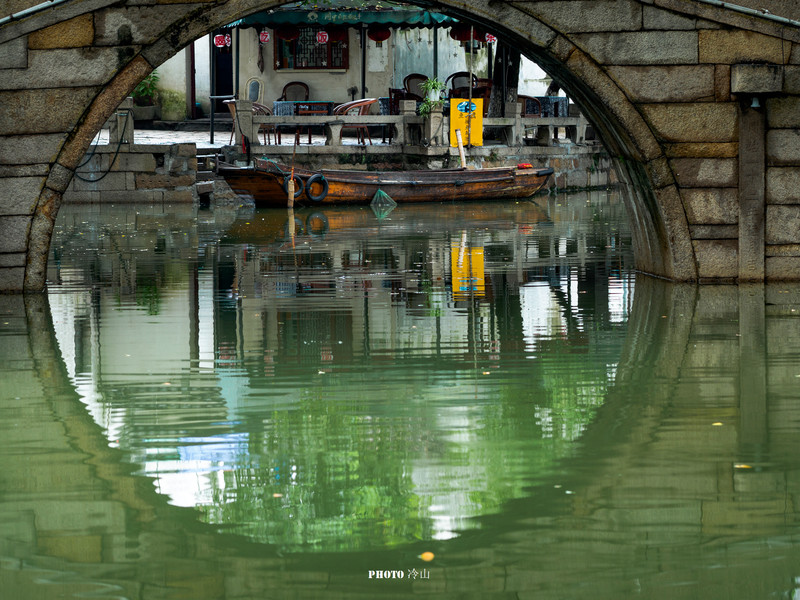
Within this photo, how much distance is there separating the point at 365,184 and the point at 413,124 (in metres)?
2.93

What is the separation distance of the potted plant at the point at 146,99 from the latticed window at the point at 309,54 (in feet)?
9.62

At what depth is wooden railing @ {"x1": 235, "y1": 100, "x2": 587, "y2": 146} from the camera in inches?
922

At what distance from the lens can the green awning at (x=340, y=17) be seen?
78.9 feet

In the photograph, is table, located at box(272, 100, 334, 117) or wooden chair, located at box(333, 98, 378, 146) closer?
wooden chair, located at box(333, 98, 378, 146)

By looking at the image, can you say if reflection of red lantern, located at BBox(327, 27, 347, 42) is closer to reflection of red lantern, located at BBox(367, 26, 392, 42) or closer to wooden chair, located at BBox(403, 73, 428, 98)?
reflection of red lantern, located at BBox(367, 26, 392, 42)

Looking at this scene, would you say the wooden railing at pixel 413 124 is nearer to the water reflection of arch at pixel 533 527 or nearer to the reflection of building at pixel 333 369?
the reflection of building at pixel 333 369

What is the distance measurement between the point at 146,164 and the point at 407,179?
511 centimetres

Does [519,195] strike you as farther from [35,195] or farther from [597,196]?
[35,195]

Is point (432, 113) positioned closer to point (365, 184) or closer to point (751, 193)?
point (365, 184)

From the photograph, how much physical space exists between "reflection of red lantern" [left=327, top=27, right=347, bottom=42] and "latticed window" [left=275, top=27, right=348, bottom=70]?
4.38 feet

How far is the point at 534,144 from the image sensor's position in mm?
26422

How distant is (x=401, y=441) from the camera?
593 cm

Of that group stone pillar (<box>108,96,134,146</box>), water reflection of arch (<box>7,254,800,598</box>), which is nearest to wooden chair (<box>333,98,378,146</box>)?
stone pillar (<box>108,96,134,146</box>)

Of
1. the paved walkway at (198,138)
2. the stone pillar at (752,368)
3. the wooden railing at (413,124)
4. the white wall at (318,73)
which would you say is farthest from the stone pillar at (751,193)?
the white wall at (318,73)
